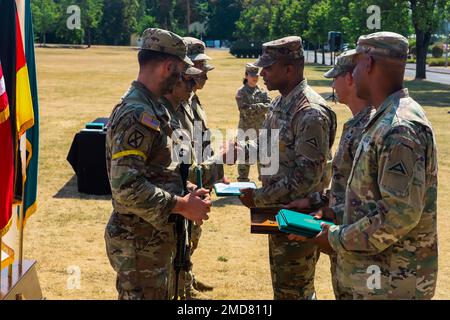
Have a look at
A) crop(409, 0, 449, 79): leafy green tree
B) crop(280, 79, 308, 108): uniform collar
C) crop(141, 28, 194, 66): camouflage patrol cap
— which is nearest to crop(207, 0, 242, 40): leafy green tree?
crop(409, 0, 449, 79): leafy green tree

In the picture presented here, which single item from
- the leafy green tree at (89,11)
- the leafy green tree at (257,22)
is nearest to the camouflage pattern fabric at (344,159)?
the leafy green tree at (257,22)

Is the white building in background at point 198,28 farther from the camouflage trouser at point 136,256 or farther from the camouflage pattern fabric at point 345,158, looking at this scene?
the camouflage trouser at point 136,256

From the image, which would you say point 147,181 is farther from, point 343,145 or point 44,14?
point 44,14

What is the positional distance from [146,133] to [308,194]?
140 cm

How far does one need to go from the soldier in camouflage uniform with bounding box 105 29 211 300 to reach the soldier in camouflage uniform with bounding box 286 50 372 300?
2.96 feet

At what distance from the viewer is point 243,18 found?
334 feet

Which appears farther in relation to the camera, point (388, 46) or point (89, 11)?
point (89, 11)

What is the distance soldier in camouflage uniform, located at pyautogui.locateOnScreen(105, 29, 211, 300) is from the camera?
11.7 feet

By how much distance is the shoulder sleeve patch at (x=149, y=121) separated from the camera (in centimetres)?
355

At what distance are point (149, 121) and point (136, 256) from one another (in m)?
0.86

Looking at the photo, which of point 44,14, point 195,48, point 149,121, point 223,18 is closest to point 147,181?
point 149,121

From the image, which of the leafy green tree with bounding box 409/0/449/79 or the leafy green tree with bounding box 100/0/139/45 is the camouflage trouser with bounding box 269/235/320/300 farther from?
the leafy green tree with bounding box 100/0/139/45

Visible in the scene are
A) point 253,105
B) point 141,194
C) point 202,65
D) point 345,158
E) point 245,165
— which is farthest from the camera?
point 253,105

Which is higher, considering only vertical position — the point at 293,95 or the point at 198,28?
the point at 293,95
